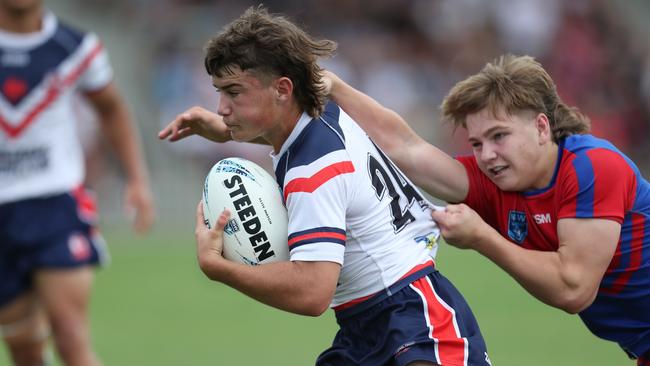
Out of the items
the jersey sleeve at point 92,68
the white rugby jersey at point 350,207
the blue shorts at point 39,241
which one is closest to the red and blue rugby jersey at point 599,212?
the white rugby jersey at point 350,207

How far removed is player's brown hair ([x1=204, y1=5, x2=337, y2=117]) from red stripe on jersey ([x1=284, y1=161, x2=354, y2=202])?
321 millimetres

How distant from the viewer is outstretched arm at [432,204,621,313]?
4.54 metres

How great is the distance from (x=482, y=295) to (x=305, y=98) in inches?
284

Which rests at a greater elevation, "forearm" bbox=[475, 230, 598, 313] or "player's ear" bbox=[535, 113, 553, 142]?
"player's ear" bbox=[535, 113, 553, 142]

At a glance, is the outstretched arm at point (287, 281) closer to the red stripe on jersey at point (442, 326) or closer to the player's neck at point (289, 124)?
the red stripe on jersey at point (442, 326)

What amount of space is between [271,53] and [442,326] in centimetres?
135

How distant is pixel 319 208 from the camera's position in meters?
4.38

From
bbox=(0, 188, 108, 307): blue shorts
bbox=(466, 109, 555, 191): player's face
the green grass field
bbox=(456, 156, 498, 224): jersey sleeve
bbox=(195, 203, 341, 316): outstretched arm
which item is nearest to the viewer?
bbox=(195, 203, 341, 316): outstretched arm

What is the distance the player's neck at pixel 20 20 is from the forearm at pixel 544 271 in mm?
3320

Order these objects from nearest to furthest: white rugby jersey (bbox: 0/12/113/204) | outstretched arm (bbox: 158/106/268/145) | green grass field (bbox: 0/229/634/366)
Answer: outstretched arm (bbox: 158/106/268/145) → white rugby jersey (bbox: 0/12/113/204) → green grass field (bbox: 0/229/634/366)

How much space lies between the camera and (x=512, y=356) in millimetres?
8750

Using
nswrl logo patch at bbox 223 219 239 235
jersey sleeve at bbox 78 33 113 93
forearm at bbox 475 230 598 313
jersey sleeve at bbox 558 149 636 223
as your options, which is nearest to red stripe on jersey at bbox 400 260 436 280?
Answer: forearm at bbox 475 230 598 313

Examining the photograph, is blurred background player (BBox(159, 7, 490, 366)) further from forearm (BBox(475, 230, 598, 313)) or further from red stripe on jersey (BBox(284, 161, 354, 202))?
forearm (BBox(475, 230, 598, 313))

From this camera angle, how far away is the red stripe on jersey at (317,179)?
4.39m
